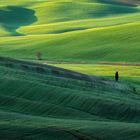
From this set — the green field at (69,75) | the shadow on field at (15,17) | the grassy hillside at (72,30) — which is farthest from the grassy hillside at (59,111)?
the shadow on field at (15,17)

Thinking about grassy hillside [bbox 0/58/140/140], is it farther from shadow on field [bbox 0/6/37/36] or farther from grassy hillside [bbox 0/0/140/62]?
shadow on field [bbox 0/6/37/36]

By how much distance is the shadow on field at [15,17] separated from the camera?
119 metres

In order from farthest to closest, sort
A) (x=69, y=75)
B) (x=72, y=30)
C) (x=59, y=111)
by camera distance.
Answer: (x=72, y=30), (x=69, y=75), (x=59, y=111)

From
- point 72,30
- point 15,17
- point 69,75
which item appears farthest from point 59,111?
point 15,17

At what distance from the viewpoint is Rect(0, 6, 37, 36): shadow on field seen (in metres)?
119

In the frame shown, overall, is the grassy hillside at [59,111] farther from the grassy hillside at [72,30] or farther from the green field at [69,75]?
the grassy hillside at [72,30]

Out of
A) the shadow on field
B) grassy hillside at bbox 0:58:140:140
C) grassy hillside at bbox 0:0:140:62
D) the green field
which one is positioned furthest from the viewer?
the shadow on field

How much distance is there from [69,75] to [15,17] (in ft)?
310

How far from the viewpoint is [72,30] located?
329 ft

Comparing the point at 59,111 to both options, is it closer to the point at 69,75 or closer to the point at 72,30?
the point at 69,75

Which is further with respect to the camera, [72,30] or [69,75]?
[72,30]

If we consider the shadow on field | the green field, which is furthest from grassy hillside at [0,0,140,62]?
the green field

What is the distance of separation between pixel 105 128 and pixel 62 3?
121 meters

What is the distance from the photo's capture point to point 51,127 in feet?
53.7
